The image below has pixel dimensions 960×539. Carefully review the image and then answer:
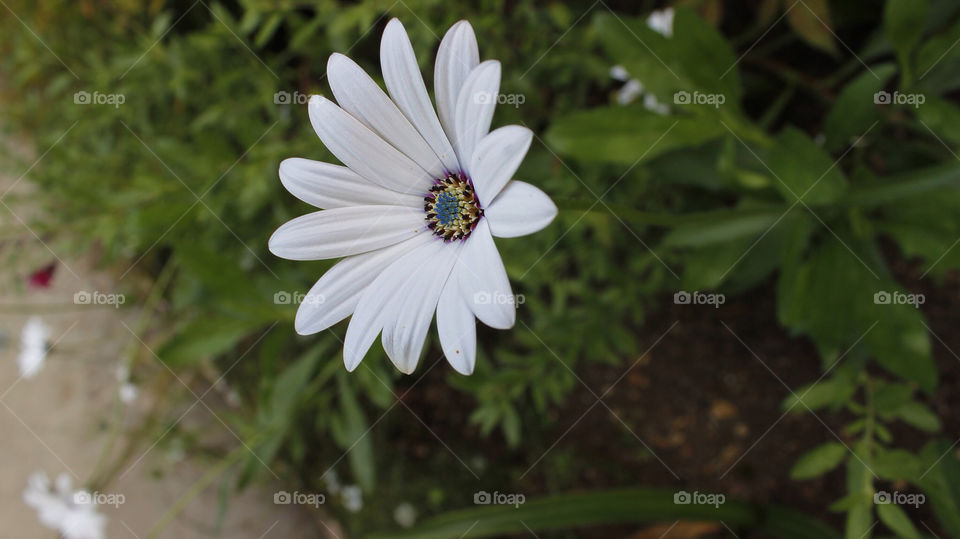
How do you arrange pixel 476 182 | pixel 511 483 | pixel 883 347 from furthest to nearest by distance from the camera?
pixel 511 483 → pixel 883 347 → pixel 476 182

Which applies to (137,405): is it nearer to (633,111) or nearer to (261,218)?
(261,218)

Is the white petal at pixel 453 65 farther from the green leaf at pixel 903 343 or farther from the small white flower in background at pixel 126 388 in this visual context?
the small white flower in background at pixel 126 388

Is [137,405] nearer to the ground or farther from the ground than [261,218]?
nearer to the ground

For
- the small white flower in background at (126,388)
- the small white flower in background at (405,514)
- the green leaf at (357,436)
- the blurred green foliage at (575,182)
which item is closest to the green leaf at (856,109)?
the blurred green foliage at (575,182)

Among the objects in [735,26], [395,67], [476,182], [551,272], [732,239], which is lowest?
[476,182]

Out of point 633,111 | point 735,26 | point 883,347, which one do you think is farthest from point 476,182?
point 735,26

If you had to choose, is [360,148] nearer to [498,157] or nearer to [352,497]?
[498,157]
